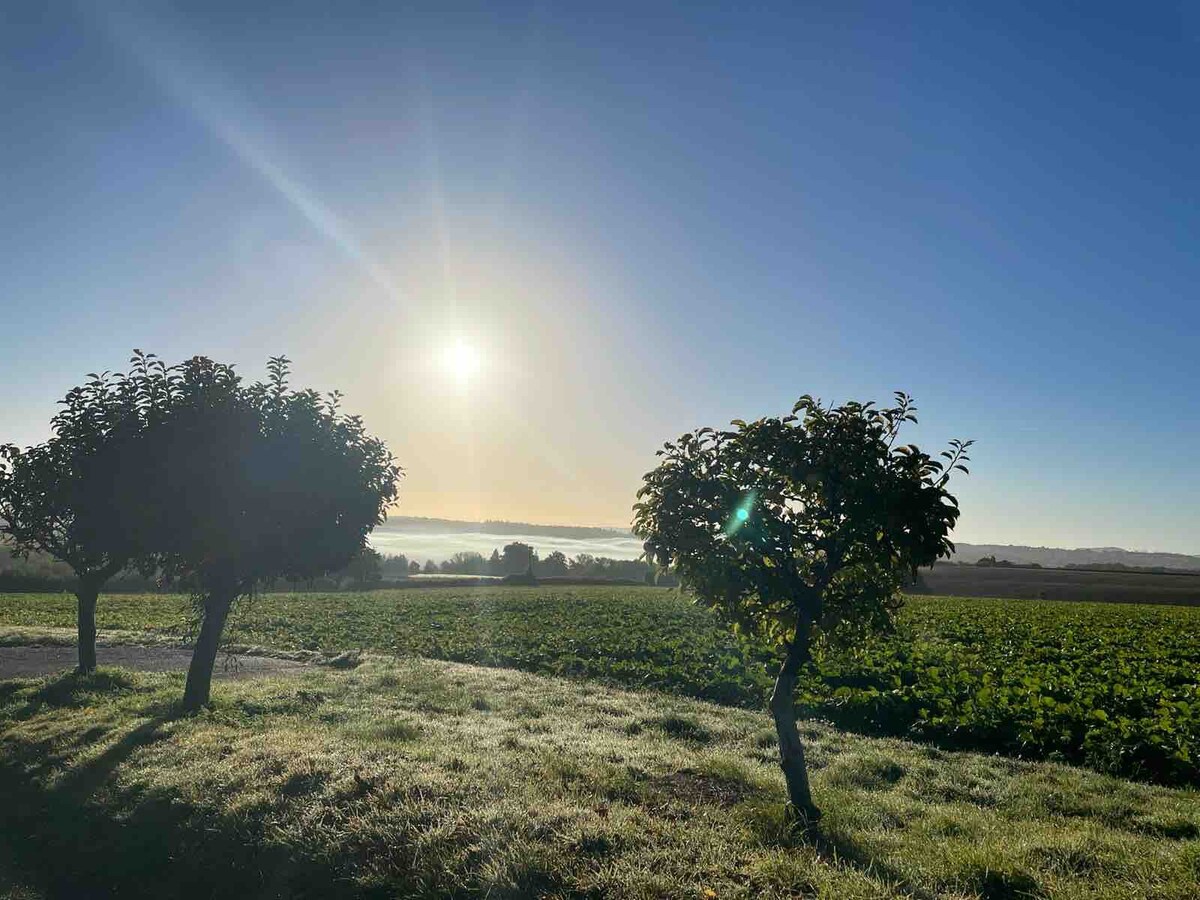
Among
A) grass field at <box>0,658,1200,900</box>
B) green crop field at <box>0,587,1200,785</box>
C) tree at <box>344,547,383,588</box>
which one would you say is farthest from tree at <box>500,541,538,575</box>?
grass field at <box>0,658,1200,900</box>

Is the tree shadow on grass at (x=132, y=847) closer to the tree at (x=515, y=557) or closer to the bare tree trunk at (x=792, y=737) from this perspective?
the bare tree trunk at (x=792, y=737)

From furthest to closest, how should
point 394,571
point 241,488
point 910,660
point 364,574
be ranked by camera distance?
point 394,571, point 364,574, point 910,660, point 241,488

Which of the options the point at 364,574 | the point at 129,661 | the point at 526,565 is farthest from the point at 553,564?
the point at 129,661

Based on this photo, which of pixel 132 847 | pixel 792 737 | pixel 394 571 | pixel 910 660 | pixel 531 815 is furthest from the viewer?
pixel 394 571

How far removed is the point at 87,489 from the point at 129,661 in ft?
35.9

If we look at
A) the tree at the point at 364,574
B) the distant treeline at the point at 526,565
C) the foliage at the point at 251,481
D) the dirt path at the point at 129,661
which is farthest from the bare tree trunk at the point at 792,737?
the distant treeline at the point at 526,565

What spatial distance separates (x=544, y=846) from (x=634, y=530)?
3555mm

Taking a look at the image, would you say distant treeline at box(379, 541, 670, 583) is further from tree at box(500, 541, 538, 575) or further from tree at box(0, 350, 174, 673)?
tree at box(0, 350, 174, 673)

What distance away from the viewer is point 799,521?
786cm

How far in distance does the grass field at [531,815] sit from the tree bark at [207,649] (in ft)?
4.06

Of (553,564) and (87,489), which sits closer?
(87,489)

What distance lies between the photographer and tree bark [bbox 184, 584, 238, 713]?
13.5 metres

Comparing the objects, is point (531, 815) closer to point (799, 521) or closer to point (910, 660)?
point (799, 521)

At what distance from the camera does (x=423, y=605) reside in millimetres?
50594
